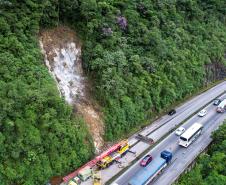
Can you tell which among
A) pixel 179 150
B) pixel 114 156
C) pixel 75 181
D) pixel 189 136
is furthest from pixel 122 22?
pixel 75 181

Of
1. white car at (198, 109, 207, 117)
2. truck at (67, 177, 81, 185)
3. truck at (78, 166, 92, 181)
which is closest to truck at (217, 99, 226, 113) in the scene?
white car at (198, 109, 207, 117)

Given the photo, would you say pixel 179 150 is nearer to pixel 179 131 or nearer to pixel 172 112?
pixel 179 131

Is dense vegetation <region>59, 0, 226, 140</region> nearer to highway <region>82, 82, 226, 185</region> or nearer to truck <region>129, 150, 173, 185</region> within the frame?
highway <region>82, 82, 226, 185</region>

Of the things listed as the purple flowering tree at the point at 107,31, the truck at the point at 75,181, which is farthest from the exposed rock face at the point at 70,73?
the truck at the point at 75,181

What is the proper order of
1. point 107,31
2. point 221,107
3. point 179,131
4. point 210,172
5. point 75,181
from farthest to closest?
point 221,107, point 179,131, point 107,31, point 75,181, point 210,172

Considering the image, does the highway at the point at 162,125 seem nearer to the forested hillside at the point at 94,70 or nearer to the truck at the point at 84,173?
the truck at the point at 84,173

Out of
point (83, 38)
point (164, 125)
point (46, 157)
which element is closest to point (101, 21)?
point (83, 38)
